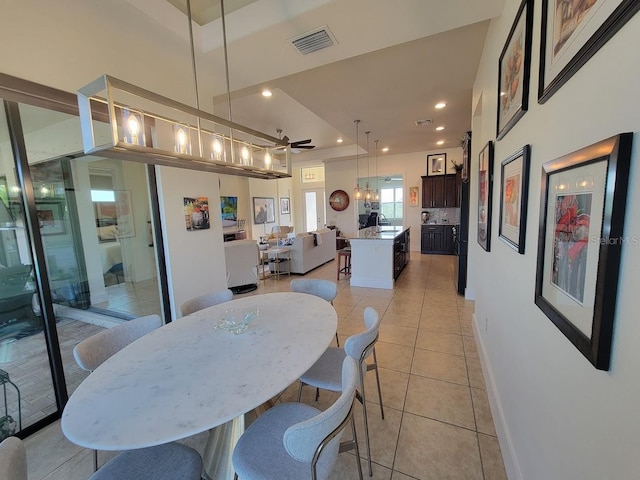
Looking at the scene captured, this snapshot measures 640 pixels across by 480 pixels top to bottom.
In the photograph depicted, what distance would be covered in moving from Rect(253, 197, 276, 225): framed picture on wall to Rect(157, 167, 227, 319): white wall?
680cm

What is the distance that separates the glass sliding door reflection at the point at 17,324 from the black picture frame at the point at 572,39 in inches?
117

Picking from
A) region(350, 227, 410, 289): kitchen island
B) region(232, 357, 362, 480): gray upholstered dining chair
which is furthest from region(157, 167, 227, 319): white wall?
region(350, 227, 410, 289): kitchen island

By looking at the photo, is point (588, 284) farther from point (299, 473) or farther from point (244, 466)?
point (244, 466)

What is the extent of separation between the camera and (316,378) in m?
1.67

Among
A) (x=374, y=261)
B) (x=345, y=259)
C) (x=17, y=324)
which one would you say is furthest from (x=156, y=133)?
(x=345, y=259)

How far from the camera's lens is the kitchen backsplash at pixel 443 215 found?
7650 mm

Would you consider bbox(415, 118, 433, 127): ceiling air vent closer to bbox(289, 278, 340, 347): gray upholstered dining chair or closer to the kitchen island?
the kitchen island

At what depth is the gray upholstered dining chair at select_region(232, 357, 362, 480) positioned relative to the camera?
3.13ft

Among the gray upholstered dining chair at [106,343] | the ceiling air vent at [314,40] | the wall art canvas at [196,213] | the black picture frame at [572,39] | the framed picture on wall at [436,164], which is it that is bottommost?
the gray upholstered dining chair at [106,343]

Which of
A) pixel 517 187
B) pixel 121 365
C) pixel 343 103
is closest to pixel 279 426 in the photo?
pixel 121 365

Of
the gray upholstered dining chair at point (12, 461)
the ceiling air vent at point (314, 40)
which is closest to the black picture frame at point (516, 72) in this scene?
the ceiling air vent at point (314, 40)

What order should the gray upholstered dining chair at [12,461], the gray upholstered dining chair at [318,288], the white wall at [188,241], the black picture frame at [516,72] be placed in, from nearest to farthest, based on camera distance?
the gray upholstered dining chair at [12,461]
the black picture frame at [516,72]
the gray upholstered dining chair at [318,288]
the white wall at [188,241]

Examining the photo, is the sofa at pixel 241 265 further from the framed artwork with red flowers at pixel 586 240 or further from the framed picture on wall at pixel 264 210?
the framed picture on wall at pixel 264 210

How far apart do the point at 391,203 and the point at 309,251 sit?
12.8 ft
